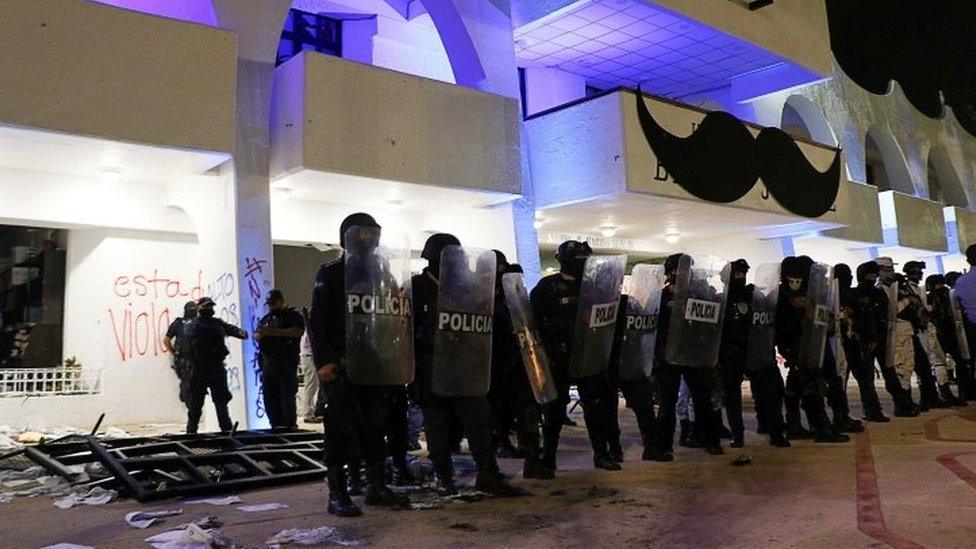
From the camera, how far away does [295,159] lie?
30.3 feet

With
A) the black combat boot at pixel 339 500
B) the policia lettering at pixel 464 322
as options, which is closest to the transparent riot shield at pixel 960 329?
the policia lettering at pixel 464 322

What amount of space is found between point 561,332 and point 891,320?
5.27m

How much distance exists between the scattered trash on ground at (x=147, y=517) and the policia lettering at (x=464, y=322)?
198 cm

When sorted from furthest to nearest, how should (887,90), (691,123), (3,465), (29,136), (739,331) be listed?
1. (887,90)
2. (691,123)
3. (29,136)
4. (739,331)
5. (3,465)

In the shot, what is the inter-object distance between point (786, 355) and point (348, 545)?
519 cm

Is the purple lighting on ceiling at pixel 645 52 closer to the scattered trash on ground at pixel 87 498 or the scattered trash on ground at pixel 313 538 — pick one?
the scattered trash on ground at pixel 87 498

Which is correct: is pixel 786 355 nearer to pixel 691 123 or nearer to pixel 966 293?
pixel 966 293

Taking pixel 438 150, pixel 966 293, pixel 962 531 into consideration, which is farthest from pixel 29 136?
pixel 966 293

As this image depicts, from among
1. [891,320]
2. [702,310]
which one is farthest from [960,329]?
[702,310]

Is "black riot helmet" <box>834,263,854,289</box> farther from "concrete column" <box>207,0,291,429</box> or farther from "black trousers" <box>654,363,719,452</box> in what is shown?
"concrete column" <box>207,0,291,429</box>

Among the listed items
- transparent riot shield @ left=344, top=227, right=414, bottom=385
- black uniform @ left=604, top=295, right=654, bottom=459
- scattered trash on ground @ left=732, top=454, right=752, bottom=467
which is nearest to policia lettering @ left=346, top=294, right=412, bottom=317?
transparent riot shield @ left=344, top=227, right=414, bottom=385

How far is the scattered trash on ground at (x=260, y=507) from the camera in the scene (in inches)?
197

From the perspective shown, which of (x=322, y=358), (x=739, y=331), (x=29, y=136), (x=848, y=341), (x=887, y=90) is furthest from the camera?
(x=887, y=90)

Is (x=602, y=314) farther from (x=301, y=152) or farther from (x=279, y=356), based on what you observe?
(x=301, y=152)
